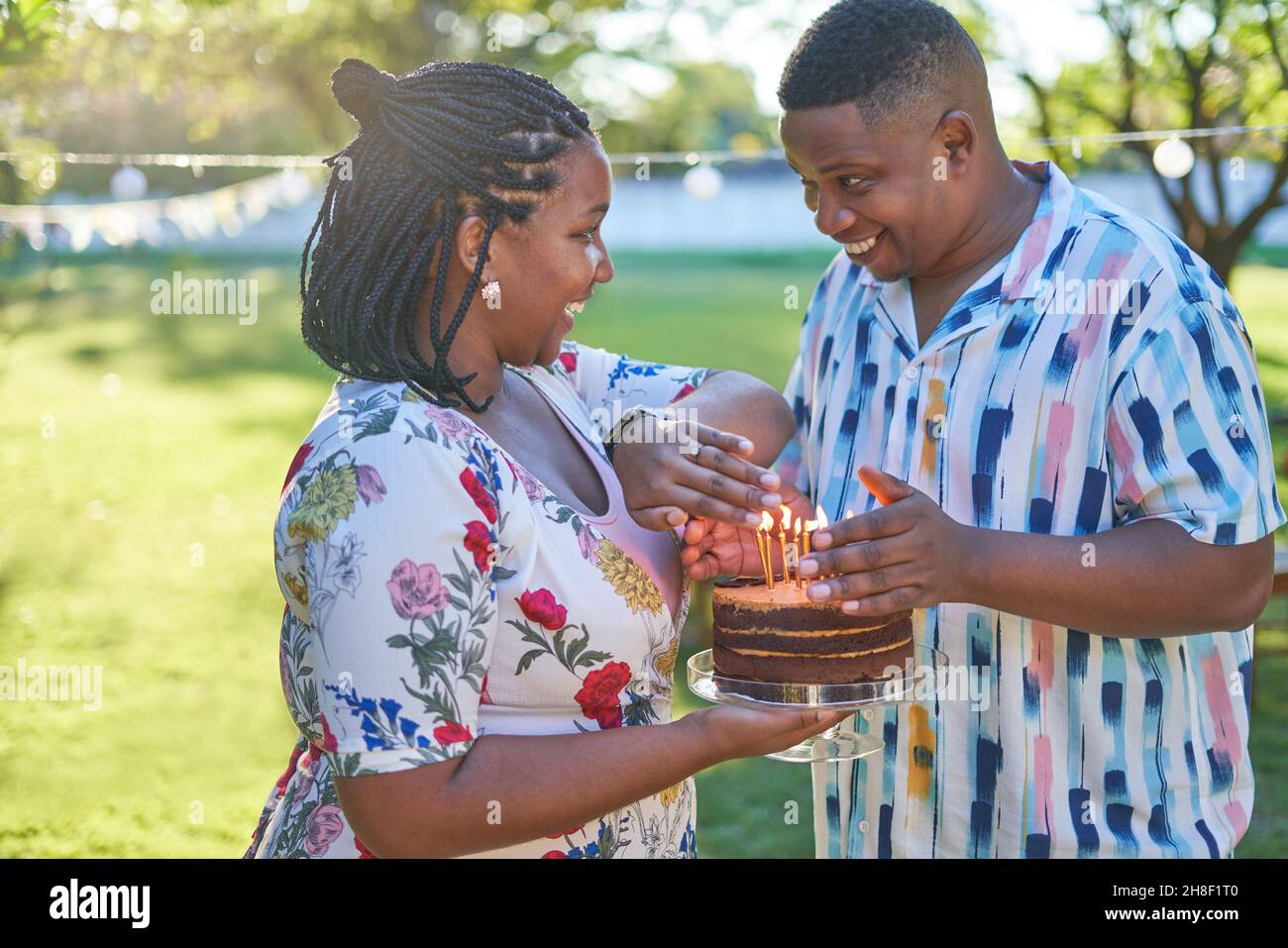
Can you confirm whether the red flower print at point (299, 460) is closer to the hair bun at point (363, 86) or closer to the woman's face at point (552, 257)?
the woman's face at point (552, 257)

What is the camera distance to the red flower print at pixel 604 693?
2.67 metres

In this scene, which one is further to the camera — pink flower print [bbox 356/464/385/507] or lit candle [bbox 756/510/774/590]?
lit candle [bbox 756/510/774/590]

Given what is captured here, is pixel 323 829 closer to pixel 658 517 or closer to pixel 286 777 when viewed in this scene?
pixel 286 777

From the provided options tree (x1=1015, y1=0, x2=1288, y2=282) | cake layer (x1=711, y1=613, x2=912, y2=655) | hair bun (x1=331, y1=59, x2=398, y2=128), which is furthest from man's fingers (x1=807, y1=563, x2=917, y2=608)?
tree (x1=1015, y1=0, x2=1288, y2=282)

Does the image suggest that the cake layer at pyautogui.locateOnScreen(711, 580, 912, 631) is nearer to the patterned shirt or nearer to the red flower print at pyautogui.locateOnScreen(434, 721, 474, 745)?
the patterned shirt

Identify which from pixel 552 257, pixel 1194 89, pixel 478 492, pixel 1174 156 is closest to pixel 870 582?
pixel 478 492

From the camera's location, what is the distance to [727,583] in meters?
3.04

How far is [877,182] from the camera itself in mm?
3338

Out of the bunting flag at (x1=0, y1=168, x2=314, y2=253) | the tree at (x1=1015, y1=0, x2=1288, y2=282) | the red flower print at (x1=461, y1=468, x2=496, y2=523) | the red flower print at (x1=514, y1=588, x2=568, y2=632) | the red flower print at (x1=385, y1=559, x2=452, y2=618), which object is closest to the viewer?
the red flower print at (x1=385, y1=559, x2=452, y2=618)

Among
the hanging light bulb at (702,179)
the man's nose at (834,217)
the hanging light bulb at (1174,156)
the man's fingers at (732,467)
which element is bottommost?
the man's fingers at (732,467)

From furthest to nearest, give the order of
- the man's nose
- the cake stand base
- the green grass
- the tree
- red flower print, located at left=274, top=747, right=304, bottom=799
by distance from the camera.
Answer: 1. the tree
2. the green grass
3. the man's nose
4. the cake stand base
5. red flower print, located at left=274, top=747, right=304, bottom=799

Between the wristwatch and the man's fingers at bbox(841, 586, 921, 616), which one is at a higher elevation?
the wristwatch

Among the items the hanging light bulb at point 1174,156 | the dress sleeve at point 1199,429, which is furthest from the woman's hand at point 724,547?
the hanging light bulb at point 1174,156

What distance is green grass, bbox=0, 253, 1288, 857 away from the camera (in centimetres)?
694
